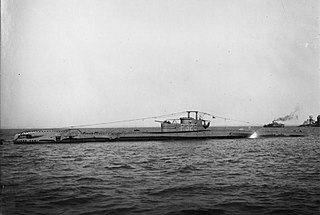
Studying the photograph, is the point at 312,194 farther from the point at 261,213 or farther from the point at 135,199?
the point at 135,199

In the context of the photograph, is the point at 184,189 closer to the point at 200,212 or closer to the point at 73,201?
the point at 200,212

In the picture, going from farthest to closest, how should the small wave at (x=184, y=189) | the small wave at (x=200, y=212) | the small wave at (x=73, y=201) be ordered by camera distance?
the small wave at (x=184, y=189)
the small wave at (x=73, y=201)
the small wave at (x=200, y=212)

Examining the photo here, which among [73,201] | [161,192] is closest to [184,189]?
[161,192]

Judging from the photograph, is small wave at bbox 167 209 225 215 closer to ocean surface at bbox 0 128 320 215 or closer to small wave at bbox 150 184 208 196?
ocean surface at bbox 0 128 320 215

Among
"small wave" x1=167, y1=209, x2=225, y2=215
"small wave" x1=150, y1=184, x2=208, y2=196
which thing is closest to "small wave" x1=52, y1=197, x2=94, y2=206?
"small wave" x1=150, y1=184, x2=208, y2=196

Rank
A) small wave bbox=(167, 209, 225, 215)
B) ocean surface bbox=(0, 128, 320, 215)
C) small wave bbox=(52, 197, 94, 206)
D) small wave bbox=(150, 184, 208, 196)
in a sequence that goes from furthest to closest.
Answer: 1. small wave bbox=(150, 184, 208, 196)
2. small wave bbox=(52, 197, 94, 206)
3. ocean surface bbox=(0, 128, 320, 215)
4. small wave bbox=(167, 209, 225, 215)

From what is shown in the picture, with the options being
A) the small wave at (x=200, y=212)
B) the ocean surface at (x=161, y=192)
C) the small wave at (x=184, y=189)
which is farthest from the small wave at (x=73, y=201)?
the small wave at (x=200, y=212)

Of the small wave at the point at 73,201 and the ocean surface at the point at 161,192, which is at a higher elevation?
the small wave at the point at 73,201

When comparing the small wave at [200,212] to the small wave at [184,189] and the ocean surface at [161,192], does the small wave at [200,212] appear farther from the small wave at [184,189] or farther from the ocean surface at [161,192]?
the small wave at [184,189]

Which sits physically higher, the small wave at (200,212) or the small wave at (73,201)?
the small wave at (73,201)

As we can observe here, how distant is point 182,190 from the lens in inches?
648

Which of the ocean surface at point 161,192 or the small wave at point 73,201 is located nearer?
the ocean surface at point 161,192

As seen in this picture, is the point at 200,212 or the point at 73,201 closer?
the point at 200,212

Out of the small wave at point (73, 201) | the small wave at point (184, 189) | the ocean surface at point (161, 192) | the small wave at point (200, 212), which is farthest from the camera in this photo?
the small wave at point (184, 189)
